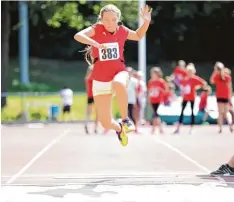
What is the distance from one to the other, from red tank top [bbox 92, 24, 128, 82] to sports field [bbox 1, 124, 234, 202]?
131 centimetres

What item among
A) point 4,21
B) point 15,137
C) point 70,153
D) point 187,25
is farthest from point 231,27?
point 70,153

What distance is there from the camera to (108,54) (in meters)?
7.70

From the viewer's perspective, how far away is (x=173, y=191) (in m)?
6.87

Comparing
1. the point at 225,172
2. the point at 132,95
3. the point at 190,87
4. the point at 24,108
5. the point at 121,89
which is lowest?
the point at 24,108

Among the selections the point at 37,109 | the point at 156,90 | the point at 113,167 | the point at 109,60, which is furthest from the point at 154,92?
the point at 109,60

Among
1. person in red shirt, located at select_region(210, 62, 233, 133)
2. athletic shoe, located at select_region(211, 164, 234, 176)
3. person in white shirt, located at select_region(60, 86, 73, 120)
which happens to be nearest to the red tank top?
athletic shoe, located at select_region(211, 164, 234, 176)

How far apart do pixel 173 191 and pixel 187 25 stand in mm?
35059

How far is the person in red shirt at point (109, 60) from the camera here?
765 centimetres

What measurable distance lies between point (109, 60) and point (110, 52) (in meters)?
0.12

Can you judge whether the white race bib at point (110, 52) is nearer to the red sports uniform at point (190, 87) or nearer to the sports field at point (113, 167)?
the sports field at point (113, 167)

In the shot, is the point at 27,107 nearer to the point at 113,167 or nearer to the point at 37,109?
the point at 37,109

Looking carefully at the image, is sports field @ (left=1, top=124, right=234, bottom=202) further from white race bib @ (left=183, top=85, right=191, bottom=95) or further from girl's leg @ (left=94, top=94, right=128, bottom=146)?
white race bib @ (left=183, top=85, right=191, bottom=95)

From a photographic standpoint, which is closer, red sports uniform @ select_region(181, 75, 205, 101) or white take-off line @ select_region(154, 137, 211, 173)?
white take-off line @ select_region(154, 137, 211, 173)

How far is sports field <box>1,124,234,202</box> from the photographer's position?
22.1 ft
